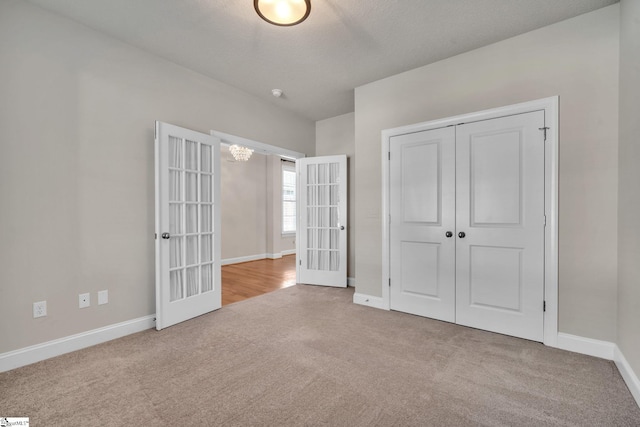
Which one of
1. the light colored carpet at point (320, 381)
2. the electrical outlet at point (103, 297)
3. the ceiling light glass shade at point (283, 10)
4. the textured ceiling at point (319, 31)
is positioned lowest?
the light colored carpet at point (320, 381)

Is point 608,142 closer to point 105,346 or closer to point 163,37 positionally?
point 163,37

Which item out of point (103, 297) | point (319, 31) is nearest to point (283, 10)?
point (319, 31)

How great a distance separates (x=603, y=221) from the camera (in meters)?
2.29

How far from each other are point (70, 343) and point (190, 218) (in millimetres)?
1479

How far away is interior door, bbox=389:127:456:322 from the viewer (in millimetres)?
3027

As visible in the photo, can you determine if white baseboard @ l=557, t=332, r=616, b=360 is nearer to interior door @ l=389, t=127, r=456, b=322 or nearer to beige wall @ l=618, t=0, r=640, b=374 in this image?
beige wall @ l=618, t=0, r=640, b=374

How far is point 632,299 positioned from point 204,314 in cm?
379

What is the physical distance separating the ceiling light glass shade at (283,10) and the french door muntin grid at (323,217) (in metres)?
2.62

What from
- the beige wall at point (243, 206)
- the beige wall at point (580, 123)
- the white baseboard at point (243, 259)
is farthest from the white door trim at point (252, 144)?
the white baseboard at point (243, 259)

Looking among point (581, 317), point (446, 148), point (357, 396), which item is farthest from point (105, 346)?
point (581, 317)

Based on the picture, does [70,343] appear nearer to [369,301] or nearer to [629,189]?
[369,301]

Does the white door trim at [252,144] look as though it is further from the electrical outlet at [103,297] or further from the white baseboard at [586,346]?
the white baseboard at [586,346]

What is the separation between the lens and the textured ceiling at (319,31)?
229 centimetres

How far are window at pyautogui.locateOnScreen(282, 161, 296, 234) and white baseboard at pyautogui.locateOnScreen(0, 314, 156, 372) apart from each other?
492 cm
